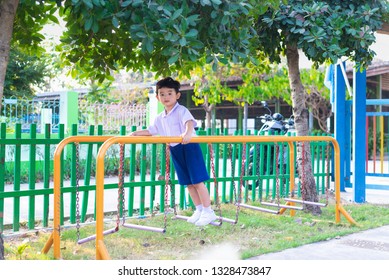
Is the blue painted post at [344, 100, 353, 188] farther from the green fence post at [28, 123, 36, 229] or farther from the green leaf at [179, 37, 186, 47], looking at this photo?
the green leaf at [179, 37, 186, 47]

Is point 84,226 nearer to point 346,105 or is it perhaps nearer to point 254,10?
A: point 254,10

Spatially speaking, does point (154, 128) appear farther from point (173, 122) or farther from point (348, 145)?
point (348, 145)

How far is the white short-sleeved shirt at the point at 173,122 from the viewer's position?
4.94 meters

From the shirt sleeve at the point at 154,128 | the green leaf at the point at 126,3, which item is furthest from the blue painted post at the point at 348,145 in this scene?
the green leaf at the point at 126,3

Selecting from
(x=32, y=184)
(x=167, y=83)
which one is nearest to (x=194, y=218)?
(x=167, y=83)

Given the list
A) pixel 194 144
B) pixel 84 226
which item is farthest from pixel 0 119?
pixel 194 144

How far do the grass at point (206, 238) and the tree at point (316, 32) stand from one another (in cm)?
66

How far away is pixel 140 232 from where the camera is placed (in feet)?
17.4

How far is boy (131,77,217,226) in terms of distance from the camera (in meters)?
4.95

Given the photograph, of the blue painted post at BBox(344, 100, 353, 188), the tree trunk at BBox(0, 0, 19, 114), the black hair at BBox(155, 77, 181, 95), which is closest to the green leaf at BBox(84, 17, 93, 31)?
the tree trunk at BBox(0, 0, 19, 114)

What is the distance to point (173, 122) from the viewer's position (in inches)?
198

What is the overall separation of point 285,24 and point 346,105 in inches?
139

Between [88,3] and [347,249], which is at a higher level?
[88,3]

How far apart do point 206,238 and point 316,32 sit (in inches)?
92.3
